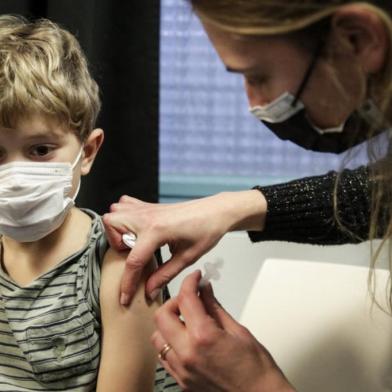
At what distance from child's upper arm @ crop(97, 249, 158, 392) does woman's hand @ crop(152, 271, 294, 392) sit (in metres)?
0.21

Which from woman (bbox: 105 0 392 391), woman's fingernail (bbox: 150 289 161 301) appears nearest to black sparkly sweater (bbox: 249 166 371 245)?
woman (bbox: 105 0 392 391)

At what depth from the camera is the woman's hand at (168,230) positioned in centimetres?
115

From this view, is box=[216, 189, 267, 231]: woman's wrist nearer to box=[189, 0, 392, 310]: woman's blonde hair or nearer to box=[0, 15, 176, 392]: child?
box=[0, 15, 176, 392]: child

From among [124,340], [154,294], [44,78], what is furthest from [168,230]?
[44,78]

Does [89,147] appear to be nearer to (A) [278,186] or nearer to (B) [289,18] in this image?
(A) [278,186]

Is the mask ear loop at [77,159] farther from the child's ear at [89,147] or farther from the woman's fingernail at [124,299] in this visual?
the woman's fingernail at [124,299]

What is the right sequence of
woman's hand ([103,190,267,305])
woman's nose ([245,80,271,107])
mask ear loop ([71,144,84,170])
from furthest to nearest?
mask ear loop ([71,144,84,170]) → woman's hand ([103,190,267,305]) → woman's nose ([245,80,271,107])

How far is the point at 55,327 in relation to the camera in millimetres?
1270

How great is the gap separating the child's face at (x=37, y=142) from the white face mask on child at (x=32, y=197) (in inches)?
0.8

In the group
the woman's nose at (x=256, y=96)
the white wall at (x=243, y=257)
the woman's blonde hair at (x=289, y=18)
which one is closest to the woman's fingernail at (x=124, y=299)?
the woman's nose at (x=256, y=96)

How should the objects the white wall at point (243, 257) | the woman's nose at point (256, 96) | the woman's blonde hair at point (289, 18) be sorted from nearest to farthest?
the woman's blonde hair at point (289, 18)
the woman's nose at point (256, 96)
the white wall at point (243, 257)

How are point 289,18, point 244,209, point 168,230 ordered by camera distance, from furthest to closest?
1. point 244,209
2. point 168,230
3. point 289,18

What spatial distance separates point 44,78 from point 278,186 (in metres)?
0.51

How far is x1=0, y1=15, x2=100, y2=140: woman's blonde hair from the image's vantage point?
1.21 m
